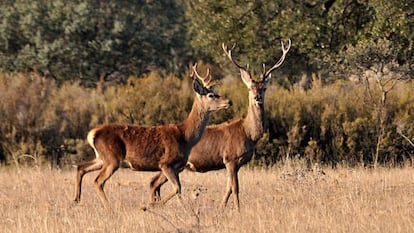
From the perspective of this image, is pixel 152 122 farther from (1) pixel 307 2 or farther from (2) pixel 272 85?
(1) pixel 307 2

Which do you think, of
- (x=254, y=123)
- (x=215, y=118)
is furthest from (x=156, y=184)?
(x=215, y=118)

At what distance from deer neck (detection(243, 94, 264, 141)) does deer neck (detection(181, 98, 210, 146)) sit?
68 centimetres

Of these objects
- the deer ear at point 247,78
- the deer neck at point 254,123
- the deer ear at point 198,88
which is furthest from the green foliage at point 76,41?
the deer ear at point 198,88

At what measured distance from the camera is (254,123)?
13.5 metres

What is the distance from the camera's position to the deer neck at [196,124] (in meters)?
12.8

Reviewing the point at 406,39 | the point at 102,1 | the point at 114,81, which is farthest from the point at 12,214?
the point at 102,1

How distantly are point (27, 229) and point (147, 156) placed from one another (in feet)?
10.2

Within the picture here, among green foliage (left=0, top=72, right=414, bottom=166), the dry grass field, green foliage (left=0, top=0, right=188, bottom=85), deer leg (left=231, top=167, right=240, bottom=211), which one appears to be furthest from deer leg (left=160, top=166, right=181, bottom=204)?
green foliage (left=0, top=0, right=188, bottom=85)

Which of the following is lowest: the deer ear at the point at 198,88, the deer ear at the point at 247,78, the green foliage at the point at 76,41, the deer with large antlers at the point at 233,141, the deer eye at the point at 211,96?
the deer with large antlers at the point at 233,141

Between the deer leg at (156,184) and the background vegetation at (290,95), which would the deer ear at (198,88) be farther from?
the background vegetation at (290,95)

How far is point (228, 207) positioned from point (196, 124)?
1.36m

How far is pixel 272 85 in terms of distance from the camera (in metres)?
22.6

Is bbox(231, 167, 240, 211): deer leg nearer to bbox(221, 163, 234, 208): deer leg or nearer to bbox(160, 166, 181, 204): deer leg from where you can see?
bbox(221, 163, 234, 208): deer leg

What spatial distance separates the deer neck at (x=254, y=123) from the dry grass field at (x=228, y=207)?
2.95 feet
